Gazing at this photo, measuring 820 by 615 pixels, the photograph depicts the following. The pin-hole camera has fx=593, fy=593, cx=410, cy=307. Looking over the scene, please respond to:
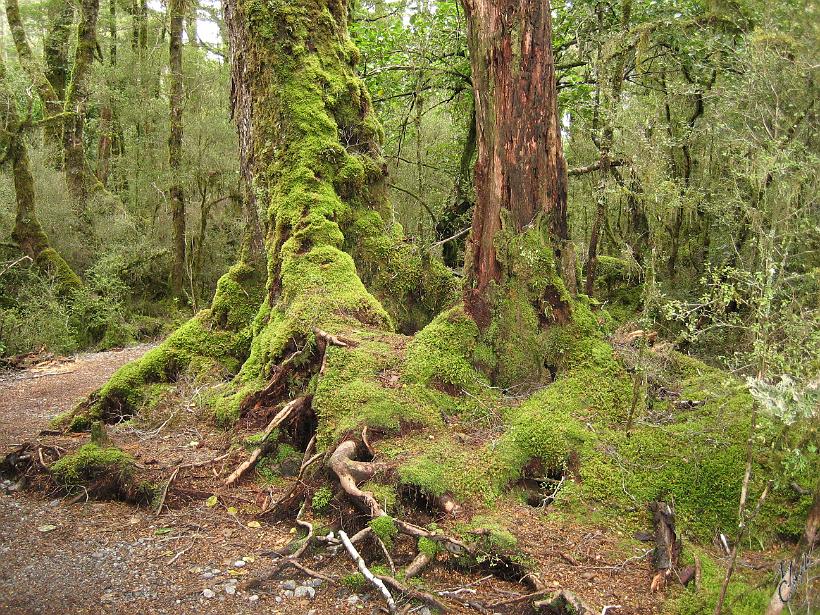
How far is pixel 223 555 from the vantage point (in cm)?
399

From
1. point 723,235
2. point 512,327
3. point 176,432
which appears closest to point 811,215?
point 512,327

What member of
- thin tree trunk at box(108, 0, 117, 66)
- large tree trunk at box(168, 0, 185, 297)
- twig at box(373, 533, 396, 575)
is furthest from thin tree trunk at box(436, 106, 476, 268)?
thin tree trunk at box(108, 0, 117, 66)

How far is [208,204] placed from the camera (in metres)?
17.0

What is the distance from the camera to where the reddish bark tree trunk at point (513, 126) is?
536 centimetres

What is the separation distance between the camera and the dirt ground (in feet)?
11.1

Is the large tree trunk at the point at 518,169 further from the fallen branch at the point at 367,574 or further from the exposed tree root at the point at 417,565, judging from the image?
the fallen branch at the point at 367,574

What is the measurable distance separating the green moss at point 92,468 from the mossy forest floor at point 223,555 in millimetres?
72

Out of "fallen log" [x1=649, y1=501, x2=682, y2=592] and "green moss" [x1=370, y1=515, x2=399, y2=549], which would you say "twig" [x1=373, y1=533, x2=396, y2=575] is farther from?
"fallen log" [x1=649, y1=501, x2=682, y2=592]

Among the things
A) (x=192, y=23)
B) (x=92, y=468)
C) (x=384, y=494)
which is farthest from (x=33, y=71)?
(x=384, y=494)

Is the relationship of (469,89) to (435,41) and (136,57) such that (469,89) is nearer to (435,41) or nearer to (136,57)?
(435,41)

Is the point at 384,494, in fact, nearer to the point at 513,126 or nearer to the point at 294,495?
the point at 294,495

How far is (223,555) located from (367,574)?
116cm

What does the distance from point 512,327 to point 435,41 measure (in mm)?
7310

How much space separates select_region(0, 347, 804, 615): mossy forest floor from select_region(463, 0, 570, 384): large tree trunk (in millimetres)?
1883
